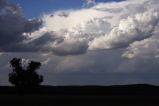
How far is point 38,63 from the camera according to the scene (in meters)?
132

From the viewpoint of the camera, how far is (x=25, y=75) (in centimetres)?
13012

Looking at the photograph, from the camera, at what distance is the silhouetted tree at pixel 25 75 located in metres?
130

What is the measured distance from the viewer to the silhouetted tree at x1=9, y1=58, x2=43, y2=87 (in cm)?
13025

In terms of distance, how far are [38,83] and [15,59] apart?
415 inches

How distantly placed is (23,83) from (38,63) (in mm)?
7482

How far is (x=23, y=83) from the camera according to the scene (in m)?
132
